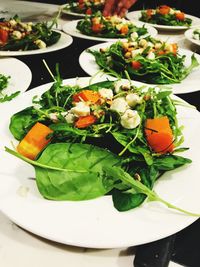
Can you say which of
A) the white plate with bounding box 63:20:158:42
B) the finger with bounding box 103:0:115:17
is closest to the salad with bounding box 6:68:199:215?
the white plate with bounding box 63:20:158:42

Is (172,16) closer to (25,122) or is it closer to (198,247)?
(25,122)

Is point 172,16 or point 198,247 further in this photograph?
point 172,16

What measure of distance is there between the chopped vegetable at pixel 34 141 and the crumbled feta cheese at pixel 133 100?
0.97ft

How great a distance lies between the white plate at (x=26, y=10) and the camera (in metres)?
2.89

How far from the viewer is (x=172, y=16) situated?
270 centimetres

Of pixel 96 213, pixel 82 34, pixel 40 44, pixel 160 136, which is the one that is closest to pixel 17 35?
pixel 40 44

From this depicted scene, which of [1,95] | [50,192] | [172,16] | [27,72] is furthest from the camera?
[172,16]

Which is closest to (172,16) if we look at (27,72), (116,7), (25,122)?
(116,7)

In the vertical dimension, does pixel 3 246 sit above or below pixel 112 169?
below

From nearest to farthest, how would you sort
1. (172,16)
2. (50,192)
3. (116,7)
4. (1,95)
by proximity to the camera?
(50,192)
(1,95)
(172,16)
(116,7)

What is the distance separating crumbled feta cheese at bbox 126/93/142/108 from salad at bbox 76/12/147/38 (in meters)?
1.24

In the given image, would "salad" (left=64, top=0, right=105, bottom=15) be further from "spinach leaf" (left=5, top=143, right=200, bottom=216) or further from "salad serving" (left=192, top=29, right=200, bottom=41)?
"spinach leaf" (left=5, top=143, right=200, bottom=216)

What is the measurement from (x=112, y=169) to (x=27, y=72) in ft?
2.87

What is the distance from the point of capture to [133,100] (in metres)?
1.14
